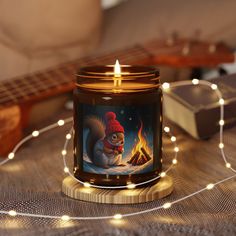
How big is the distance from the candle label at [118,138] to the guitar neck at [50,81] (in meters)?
0.34

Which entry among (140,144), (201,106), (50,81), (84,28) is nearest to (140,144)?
(140,144)

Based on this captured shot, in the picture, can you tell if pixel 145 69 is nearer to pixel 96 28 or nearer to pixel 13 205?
pixel 13 205

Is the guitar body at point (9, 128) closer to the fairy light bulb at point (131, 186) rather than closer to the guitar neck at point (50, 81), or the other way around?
the guitar neck at point (50, 81)

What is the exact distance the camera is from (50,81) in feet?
3.40

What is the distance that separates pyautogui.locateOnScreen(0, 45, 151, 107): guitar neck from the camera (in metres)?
0.98

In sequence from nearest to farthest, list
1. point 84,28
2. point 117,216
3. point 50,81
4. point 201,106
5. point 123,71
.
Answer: point 117,216, point 123,71, point 201,106, point 50,81, point 84,28

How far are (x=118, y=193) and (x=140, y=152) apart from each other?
0.05m

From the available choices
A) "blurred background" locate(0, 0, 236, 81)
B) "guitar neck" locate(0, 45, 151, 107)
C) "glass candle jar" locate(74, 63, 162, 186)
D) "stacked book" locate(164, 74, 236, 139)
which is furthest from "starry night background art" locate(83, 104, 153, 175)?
"blurred background" locate(0, 0, 236, 81)

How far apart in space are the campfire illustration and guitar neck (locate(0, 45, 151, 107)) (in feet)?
1.22

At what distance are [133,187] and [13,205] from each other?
139 millimetres

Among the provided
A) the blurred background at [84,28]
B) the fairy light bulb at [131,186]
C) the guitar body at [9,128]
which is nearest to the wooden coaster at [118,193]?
the fairy light bulb at [131,186]

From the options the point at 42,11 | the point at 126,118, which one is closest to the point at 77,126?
the point at 126,118

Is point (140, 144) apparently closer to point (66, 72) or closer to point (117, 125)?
point (117, 125)

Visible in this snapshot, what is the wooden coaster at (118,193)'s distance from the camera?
63cm
